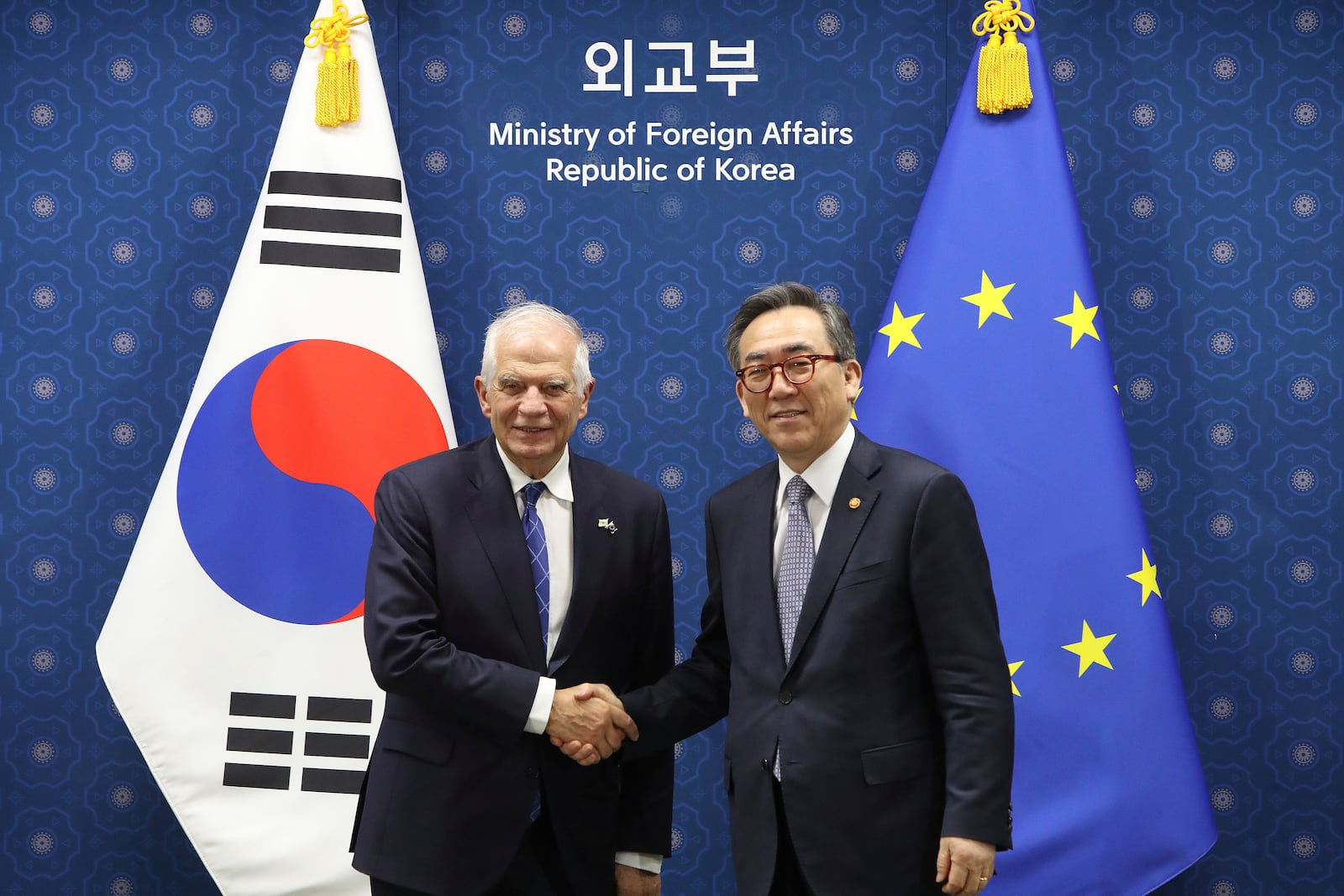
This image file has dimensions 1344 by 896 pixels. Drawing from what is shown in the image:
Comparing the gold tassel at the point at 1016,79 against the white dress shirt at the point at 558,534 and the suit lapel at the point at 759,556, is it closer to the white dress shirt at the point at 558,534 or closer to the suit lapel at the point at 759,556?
the suit lapel at the point at 759,556

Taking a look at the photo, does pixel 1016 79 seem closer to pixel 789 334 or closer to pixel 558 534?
pixel 789 334

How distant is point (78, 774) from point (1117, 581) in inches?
110

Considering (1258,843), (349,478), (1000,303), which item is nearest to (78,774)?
(349,478)

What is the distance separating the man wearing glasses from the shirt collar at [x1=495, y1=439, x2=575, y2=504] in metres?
0.37

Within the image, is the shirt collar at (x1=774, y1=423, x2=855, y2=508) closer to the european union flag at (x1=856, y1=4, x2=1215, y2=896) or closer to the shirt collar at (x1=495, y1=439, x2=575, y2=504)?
the shirt collar at (x1=495, y1=439, x2=575, y2=504)

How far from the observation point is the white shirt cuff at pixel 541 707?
1849mm

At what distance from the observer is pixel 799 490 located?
73.4 inches

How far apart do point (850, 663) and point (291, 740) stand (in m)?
1.60

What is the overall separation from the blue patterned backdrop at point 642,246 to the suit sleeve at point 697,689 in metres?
1.08

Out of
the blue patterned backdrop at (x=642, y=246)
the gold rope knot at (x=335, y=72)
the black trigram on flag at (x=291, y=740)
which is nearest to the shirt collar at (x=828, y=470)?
the blue patterned backdrop at (x=642, y=246)

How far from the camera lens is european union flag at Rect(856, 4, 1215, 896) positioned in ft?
8.63

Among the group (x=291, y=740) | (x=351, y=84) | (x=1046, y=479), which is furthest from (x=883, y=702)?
(x=351, y=84)

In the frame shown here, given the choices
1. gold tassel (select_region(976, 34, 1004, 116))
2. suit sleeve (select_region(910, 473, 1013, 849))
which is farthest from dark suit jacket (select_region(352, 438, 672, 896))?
gold tassel (select_region(976, 34, 1004, 116))

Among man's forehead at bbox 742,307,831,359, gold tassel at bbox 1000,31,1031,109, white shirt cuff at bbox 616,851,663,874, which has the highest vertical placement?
gold tassel at bbox 1000,31,1031,109
